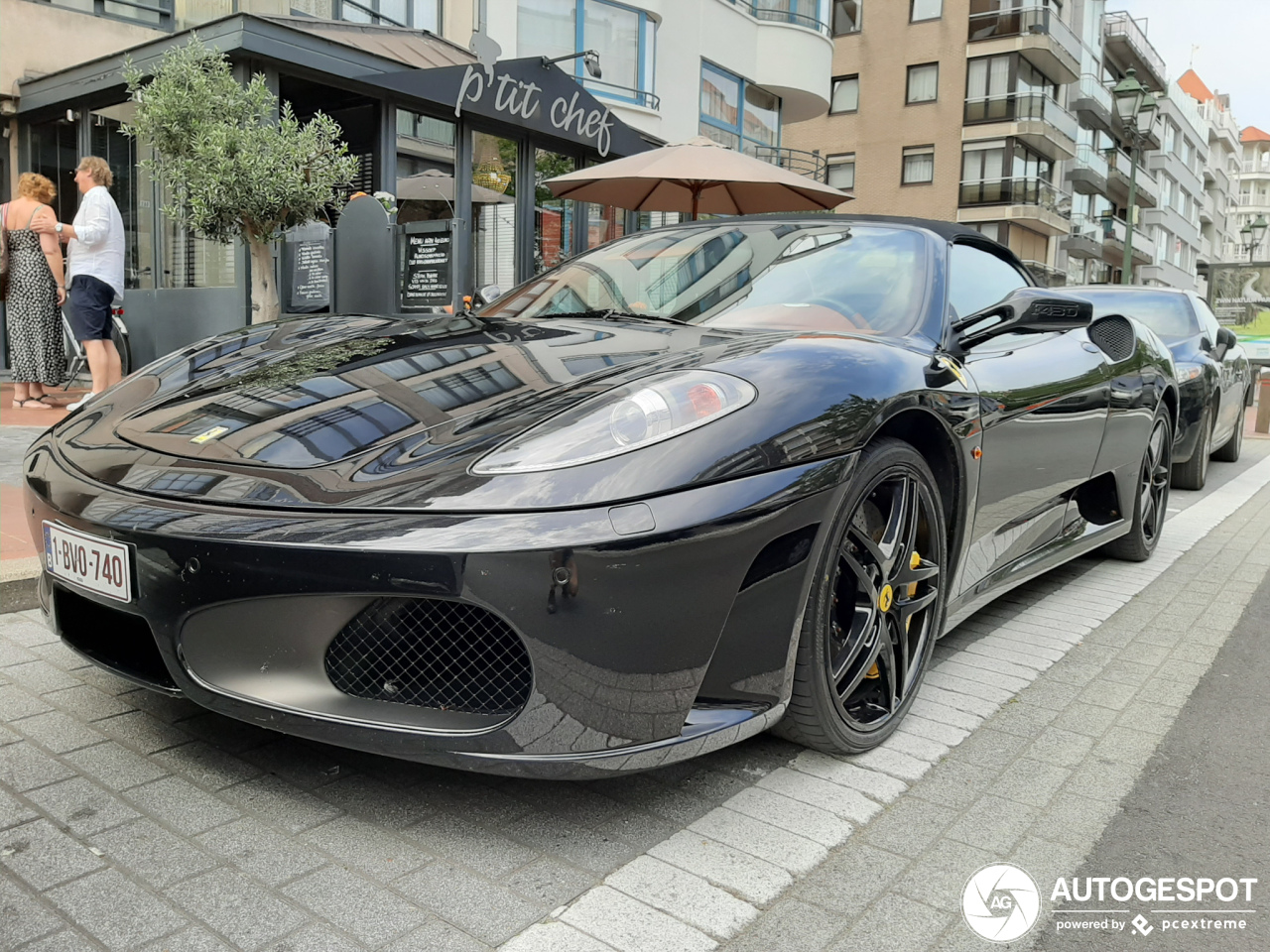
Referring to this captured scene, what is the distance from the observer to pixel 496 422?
2082 millimetres

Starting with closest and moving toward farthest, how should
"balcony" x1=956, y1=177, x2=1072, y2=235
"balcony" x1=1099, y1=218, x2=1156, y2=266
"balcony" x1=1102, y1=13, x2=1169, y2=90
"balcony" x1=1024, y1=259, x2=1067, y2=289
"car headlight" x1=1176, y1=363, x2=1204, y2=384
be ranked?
"car headlight" x1=1176, y1=363, x2=1204, y2=384, "balcony" x1=956, y1=177, x2=1072, y2=235, "balcony" x1=1024, y1=259, x2=1067, y2=289, "balcony" x1=1102, y1=13, x2=1169, y2=90, "balcony" x1=1099, y1=218, x2=1156, y2=266

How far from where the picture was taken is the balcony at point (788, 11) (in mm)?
19875

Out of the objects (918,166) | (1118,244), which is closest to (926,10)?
(918,166)

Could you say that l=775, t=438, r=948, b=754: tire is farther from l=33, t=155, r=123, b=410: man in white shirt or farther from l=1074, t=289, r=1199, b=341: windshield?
l=33, t=155, r=123, b=410: man in white shirt

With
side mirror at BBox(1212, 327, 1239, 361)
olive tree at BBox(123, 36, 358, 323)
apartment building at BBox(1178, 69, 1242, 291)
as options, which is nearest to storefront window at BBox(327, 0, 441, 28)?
olive tree at BBox(123, 36, 358, 323)

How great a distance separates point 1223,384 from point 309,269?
24.9ft

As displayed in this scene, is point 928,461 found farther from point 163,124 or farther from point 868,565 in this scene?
point 163,124

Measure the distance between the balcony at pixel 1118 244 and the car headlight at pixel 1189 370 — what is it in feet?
132

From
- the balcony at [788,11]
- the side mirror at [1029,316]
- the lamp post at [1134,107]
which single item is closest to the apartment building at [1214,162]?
the balcony at [788,11]

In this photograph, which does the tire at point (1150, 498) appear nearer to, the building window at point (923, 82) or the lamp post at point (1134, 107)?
the lamp post at point (1134, 107)

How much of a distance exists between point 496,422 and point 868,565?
93 cm

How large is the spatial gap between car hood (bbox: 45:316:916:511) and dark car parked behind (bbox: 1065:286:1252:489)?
17.7 feet

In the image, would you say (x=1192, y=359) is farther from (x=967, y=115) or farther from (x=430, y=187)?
(x=967, y=115)

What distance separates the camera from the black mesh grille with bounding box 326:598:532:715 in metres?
1.86
